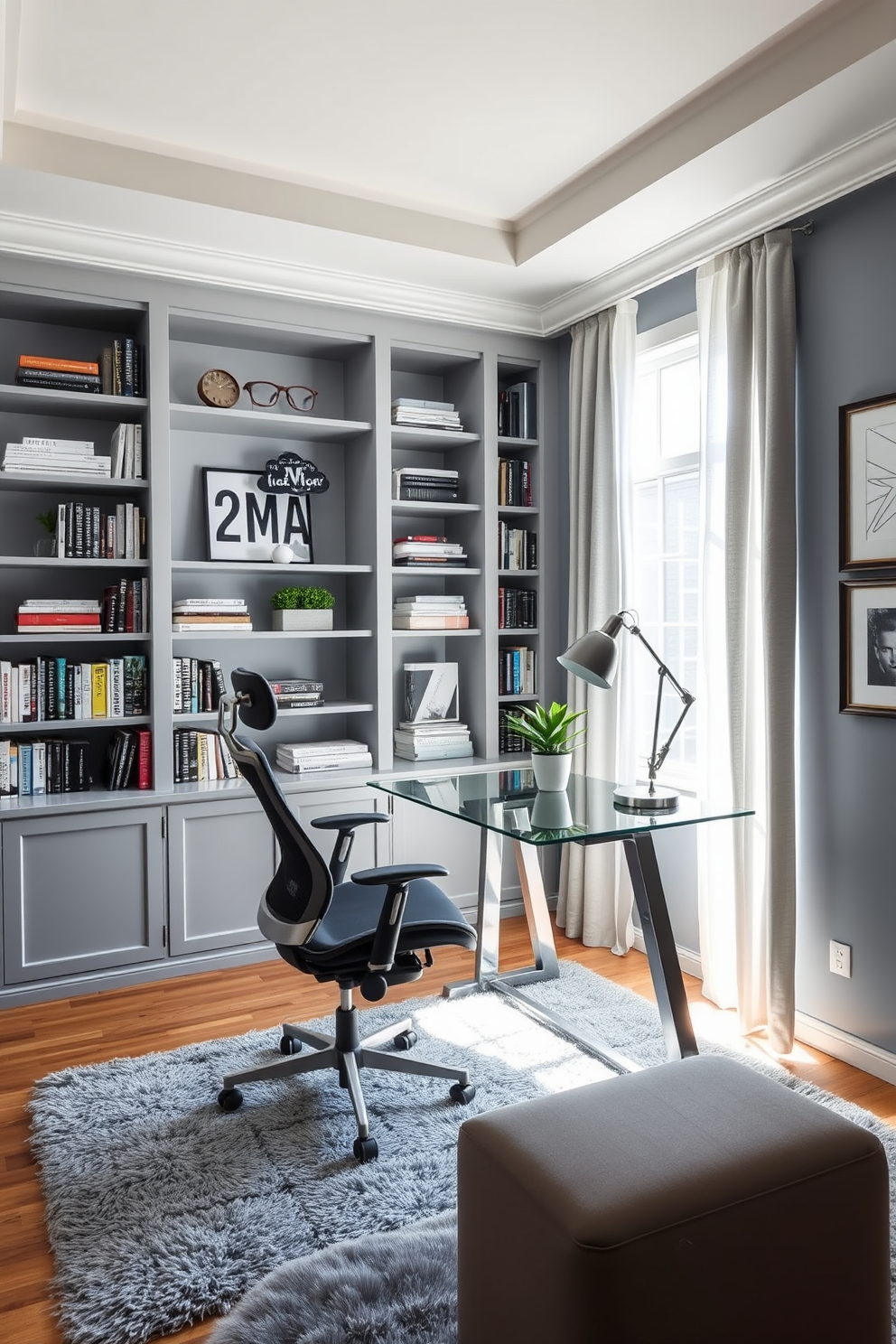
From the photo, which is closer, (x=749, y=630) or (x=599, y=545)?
(x=749, y=630)

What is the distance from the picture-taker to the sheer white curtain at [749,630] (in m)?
2.92

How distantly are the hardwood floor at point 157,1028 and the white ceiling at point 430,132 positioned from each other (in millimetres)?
2534

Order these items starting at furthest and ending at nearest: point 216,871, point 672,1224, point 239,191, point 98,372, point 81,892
A: point 216,871, point 98,372, point 81,892, point 239,191, point 672,1224

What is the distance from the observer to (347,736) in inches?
166

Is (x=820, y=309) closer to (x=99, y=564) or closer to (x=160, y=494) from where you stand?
(x=160, y=494)

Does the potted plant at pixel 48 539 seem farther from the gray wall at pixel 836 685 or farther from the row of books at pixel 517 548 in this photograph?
the gray wall at pixel 836 685

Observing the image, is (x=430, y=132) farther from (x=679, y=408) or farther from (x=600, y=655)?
(x=600, y=655)

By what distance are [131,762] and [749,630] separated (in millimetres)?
2221

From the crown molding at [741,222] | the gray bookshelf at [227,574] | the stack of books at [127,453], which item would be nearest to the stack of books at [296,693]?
the gray bookshelf at [227,574]

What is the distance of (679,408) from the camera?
12.2 ft

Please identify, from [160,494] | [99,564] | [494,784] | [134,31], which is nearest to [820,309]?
[494,784]

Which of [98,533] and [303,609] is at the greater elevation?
[98,533]

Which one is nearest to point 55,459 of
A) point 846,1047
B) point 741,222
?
point 741,222

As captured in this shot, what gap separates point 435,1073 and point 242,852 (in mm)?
1339
